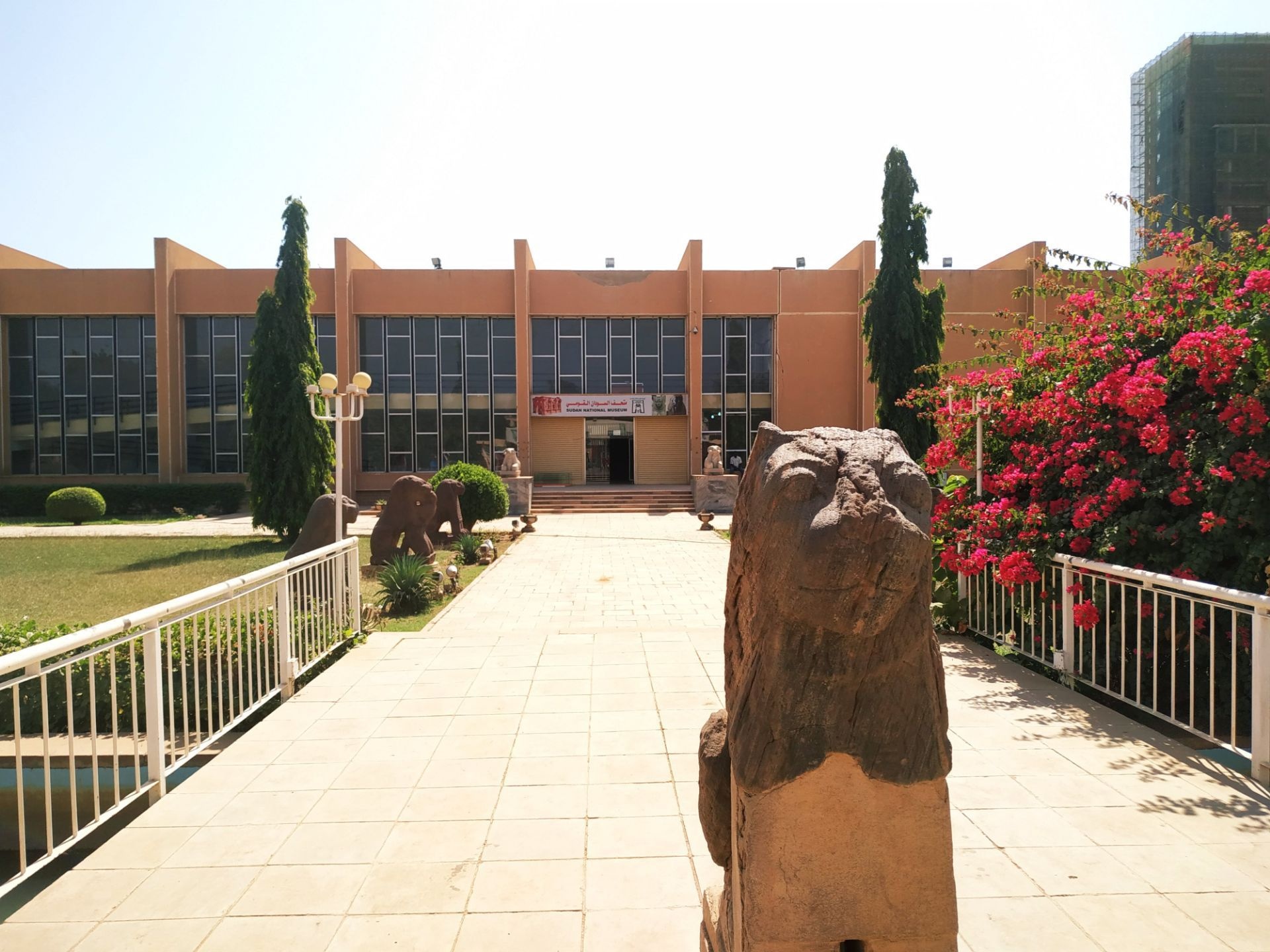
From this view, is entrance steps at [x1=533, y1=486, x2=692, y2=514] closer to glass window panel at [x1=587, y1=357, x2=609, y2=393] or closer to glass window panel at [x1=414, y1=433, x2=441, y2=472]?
glass window panel at [x1=587, y1=357, x2=609, y2=393]

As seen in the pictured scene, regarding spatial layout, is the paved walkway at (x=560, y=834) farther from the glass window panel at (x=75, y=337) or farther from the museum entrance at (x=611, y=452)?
the glass window panel at (x=75, y=337)

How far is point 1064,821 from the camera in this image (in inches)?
128

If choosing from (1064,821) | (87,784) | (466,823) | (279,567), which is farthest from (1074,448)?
(87,784)

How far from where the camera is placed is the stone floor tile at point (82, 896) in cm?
271

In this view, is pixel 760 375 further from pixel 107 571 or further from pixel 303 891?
pixel 303 891

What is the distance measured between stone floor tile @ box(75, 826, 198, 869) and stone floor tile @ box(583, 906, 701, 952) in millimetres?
1903

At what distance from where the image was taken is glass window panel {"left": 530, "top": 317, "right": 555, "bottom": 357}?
1109 inches

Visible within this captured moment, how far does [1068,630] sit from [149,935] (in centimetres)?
548

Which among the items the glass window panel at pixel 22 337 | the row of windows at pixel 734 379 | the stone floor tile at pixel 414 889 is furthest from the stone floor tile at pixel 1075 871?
the glass window panel at pixel 22 337

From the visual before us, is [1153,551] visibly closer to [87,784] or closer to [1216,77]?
[87,784]

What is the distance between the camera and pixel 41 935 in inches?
102

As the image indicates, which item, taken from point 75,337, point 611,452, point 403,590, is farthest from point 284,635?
point 75,337

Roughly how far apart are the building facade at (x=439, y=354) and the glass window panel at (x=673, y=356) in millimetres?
57

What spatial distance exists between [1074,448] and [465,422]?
2471 centimetres
